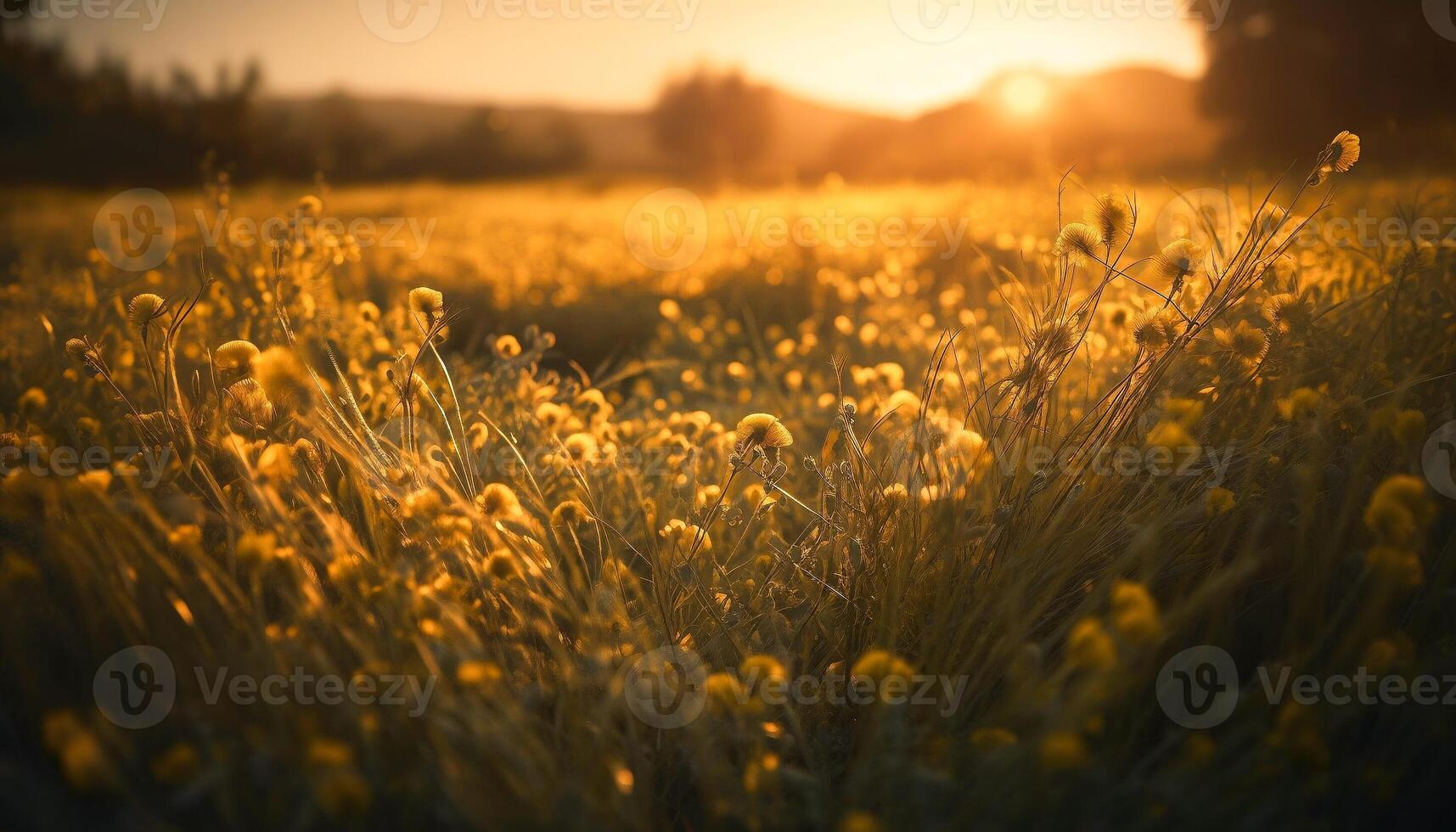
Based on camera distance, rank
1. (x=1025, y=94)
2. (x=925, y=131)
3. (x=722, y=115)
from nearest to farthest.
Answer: (x=1025, y=94), (x=925, y=131), (x=722, y=115)

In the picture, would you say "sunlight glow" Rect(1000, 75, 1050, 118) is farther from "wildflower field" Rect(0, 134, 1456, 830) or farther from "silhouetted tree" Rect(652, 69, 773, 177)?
"silhouetted tree" Rect(652, 69, 773, 177)

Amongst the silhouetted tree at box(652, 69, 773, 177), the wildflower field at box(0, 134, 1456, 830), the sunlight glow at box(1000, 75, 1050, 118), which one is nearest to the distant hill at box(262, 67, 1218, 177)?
the sunlight glow at box(1000, 75, 1050, 118)

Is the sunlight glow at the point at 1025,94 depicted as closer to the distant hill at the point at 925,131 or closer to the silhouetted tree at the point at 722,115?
the distant hill at the point at 925,131

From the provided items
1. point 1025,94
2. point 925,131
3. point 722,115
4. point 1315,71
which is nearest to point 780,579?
point 1025,94

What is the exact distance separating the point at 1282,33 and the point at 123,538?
2256cm

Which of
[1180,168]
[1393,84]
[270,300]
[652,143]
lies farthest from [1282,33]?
[652,143]

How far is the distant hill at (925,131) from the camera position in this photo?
15.6m

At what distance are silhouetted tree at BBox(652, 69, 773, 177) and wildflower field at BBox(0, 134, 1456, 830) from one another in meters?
42.5

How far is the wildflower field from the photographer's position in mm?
1050

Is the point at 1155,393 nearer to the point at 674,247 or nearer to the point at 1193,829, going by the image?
the point at 1193,829

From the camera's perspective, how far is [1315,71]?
16672mm

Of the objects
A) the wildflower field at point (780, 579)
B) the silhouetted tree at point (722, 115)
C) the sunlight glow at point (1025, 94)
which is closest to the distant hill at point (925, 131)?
the sunlight glow at point (1025, 94)

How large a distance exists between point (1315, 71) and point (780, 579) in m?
20.9

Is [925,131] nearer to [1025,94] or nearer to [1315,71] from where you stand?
[1315,71]
